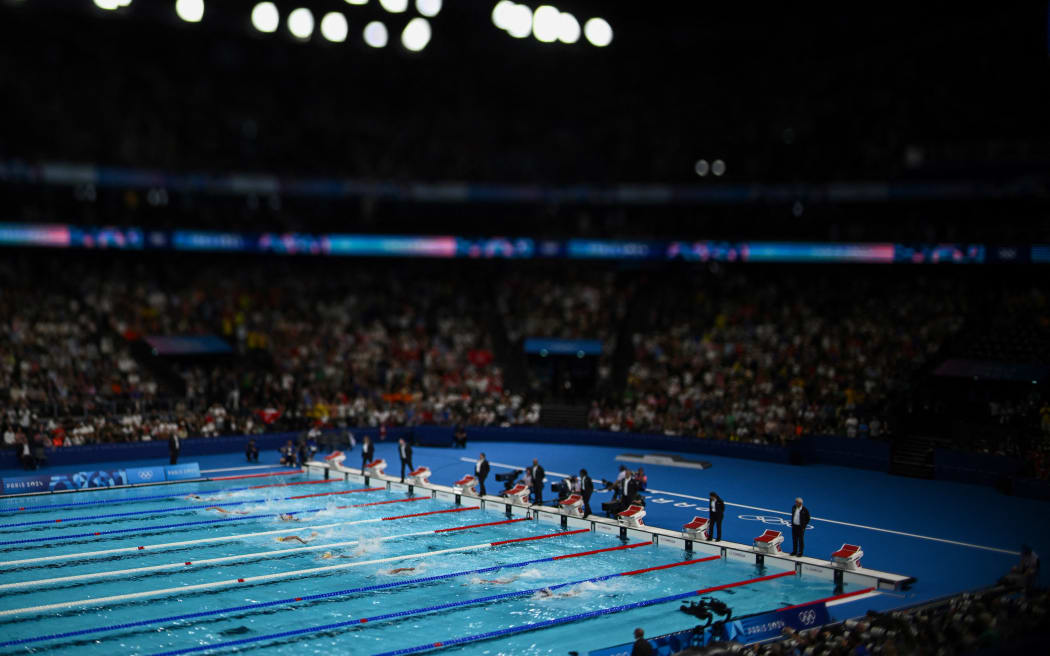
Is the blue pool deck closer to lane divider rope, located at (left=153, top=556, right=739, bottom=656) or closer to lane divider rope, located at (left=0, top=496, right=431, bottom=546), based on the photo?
lane divider rope, located at (left=153, top=556, right=739, bottom=656)

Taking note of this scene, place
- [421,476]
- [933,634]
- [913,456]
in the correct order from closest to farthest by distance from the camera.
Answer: [933,634] < [421,476] < [913,456]

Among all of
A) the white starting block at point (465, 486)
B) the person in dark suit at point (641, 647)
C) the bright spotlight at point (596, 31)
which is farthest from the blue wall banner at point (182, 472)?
the person in dark suit at point (641, 647)

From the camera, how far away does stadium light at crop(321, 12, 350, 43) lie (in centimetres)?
2500

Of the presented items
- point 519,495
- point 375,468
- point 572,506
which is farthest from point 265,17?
point 572,506

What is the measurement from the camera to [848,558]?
17.6 metres

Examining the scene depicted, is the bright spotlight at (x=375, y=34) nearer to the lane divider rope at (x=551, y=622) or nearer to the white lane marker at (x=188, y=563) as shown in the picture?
the white lane marker at (x=188, y=563)

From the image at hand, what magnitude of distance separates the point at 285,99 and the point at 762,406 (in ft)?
96.8

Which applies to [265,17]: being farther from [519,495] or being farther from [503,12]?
[519,495]

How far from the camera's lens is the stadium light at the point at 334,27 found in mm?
25000

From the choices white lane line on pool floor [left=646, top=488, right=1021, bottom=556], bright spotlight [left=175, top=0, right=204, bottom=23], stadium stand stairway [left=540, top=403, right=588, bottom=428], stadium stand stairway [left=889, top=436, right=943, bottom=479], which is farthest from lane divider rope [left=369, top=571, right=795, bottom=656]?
stadium stand stairway [left=540, top=403, right=588, bottom=428]

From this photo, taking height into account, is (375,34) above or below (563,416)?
above

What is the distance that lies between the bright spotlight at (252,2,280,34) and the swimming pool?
13.0m

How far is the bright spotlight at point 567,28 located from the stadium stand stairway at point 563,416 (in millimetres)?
18347

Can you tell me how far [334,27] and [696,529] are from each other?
16.4 meters
